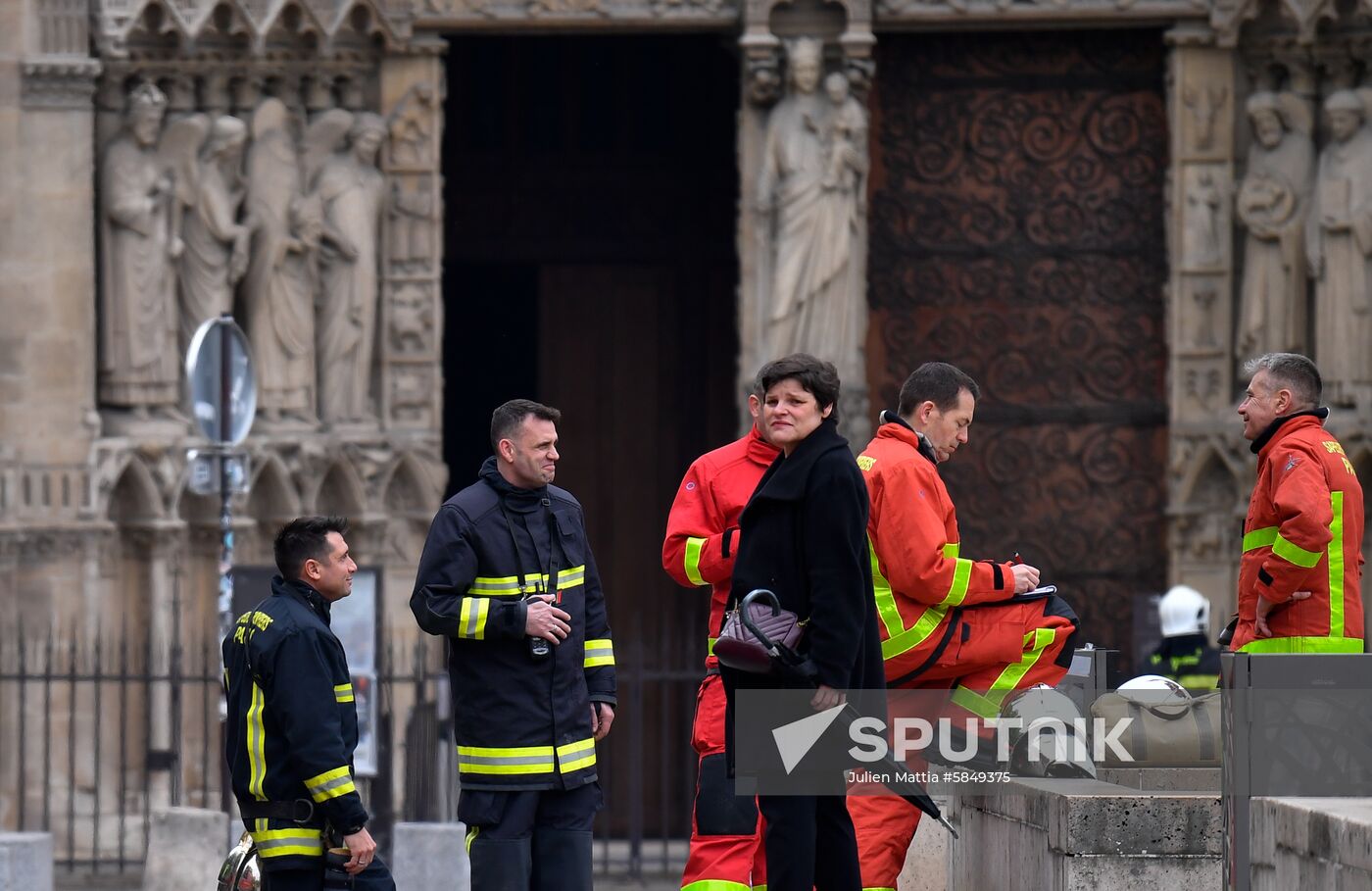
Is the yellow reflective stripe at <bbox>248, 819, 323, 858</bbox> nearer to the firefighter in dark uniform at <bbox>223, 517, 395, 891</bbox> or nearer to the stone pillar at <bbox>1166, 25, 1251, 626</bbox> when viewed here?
the firefighter in dark uniform at <bbox>223, 517, 395, 891</bbox>

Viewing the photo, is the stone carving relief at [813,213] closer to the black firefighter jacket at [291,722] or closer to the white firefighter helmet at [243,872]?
the white firefighter helmet at [243,872]

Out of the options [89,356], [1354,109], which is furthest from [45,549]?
[1354,109]

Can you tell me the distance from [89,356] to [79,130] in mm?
1235

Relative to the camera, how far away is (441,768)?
1283 centimetres

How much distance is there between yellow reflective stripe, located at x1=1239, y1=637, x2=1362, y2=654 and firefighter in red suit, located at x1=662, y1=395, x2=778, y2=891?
5.81 ft

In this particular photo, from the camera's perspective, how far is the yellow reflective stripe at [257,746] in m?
6.64

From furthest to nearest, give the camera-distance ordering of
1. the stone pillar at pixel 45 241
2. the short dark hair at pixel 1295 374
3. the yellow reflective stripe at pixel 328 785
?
1. the stone pillar at pixel 45 241
2. the short dark hair at pixel 1295 374
3. the yellow reflective stripe at pixel 328 785

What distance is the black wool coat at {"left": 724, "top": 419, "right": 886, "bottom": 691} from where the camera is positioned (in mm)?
6043

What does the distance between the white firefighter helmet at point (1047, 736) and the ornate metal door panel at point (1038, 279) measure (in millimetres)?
6709

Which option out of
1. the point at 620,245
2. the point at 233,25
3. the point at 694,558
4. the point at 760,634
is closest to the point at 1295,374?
the point at 694,558

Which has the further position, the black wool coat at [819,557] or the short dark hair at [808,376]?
the short dark hair at [808,376]

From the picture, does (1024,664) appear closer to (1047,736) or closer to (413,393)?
(1047,736)

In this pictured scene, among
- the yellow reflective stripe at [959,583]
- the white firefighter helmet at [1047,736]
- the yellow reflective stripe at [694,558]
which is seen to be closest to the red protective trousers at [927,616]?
the yellow reflective stripe at [959,583]

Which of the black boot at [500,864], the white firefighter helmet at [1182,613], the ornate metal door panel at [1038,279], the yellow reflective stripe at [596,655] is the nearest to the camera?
the black boot at [500,864]
